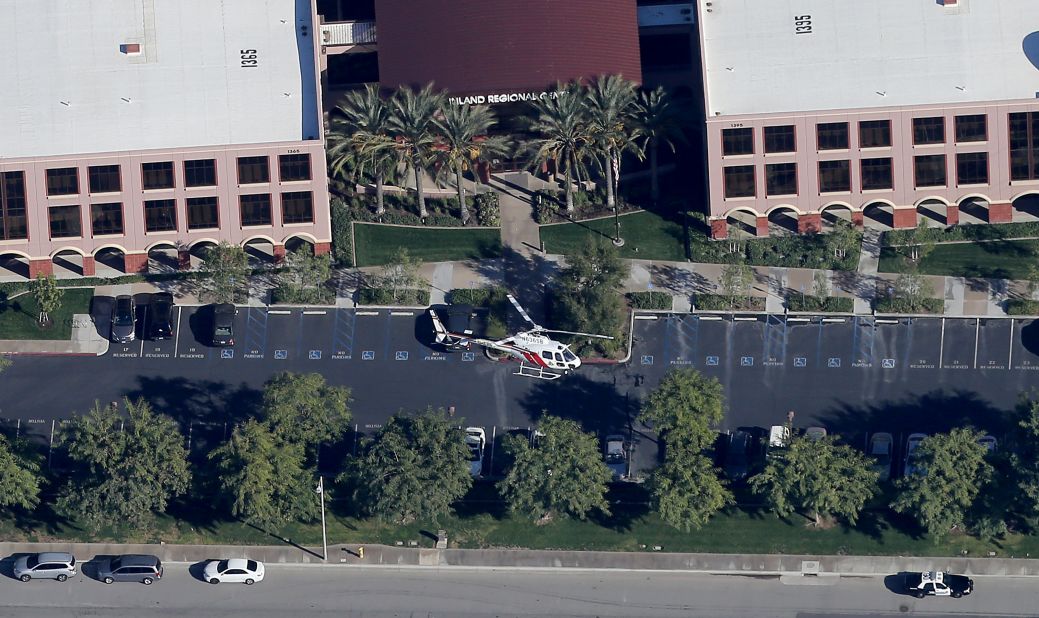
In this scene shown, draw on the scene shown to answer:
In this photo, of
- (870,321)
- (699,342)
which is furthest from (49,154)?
(870,321)

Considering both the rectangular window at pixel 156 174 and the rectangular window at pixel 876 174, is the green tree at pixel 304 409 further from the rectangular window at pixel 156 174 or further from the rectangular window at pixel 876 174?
the rectangular window at pixel 876 174

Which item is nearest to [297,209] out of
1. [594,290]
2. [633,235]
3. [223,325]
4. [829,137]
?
[223,325]

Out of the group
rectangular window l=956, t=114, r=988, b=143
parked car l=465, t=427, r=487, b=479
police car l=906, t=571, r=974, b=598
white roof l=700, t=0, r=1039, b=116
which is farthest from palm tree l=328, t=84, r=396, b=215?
police car l=906, t=571, r=974, b=598

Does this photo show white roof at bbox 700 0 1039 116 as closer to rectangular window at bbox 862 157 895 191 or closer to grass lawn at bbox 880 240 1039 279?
rectangular window at bbox 862 157 895 191

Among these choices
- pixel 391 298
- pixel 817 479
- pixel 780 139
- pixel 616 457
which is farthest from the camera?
pixel 780 139

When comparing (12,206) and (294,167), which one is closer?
(12,206)

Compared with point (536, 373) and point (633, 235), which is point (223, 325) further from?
point (633, 235)

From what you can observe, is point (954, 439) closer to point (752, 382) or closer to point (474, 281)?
point (752, 382)
